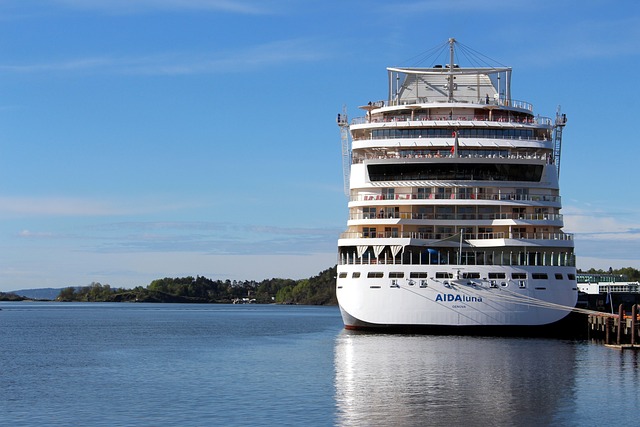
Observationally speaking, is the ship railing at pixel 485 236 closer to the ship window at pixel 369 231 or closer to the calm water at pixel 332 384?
the ship window at pixel 369 231

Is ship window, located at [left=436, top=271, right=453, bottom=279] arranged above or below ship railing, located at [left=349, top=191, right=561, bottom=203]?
below

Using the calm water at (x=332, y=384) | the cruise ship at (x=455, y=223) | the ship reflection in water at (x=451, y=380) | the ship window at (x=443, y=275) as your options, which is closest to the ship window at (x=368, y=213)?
the cruise ship at (x=455, y=223)

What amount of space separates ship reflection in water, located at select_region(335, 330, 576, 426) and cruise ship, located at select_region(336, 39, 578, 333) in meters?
2.05

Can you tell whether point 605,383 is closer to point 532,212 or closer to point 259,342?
point 532,212

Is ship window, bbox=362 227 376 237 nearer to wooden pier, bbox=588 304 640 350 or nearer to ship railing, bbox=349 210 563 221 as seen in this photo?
ship railing, bbox=349 210 563 221

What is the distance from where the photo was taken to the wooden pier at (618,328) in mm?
62188

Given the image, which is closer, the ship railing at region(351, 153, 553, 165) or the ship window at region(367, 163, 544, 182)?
the ship window at region(367, 163, 544, 182)

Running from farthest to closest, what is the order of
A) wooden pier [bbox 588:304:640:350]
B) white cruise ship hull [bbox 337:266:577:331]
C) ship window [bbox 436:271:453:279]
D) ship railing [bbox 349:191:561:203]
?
ship railing [bbox 349:191:561:203] < ship window [bbox 436:271:453:279] < white cruise ship hull [bbox 337:266:577:331] < wooden pier [bbox 588:304:640:350]

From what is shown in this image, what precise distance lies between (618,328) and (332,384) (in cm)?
2615

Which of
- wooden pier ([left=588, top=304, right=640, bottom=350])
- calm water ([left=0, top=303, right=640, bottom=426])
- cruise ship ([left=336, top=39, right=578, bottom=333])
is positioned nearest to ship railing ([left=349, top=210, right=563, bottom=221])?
cruise ship ([left=336, top=39, right=578, bottom=333])

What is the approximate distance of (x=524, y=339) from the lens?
2530 inches

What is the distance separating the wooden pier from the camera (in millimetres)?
62188

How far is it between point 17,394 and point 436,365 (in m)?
19.1

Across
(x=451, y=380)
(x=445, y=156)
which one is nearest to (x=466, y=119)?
(x=445, y=156)
